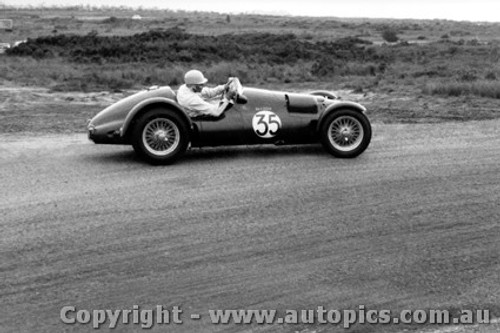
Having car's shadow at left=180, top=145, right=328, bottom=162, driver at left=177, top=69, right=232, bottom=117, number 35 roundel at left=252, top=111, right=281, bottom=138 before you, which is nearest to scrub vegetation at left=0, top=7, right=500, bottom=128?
car's shadow at left=180, top=145, right=328, bottom=162

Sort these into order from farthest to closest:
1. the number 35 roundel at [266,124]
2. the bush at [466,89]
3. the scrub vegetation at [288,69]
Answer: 1. the bush at [466,89]
2. the scrub vegetation at [288,69]
3. the number 35 roundel at [266,124]

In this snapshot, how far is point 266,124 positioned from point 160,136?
157 centimetres

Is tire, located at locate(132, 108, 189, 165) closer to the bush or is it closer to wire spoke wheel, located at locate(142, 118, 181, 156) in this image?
wire spoke wheel, located at locate(142, 118, 181, 156)

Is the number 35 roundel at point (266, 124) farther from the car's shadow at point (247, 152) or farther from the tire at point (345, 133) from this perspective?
the tire at point (345, 133)

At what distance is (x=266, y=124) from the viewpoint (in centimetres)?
995

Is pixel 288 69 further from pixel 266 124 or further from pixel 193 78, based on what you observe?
pixel 193 78

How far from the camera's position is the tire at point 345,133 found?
10.1 metres

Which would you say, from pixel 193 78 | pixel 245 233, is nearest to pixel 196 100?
pixel 193 78

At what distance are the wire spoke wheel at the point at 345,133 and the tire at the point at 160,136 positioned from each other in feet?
7.27

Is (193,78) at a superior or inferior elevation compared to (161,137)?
superior

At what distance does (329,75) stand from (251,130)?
19272 millimetres

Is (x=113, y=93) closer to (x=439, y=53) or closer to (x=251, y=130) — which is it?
(x=251, y=130)

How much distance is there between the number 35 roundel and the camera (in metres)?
9.92

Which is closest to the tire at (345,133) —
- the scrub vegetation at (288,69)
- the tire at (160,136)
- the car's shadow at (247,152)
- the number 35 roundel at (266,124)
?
the car's shadow at (247,152)
